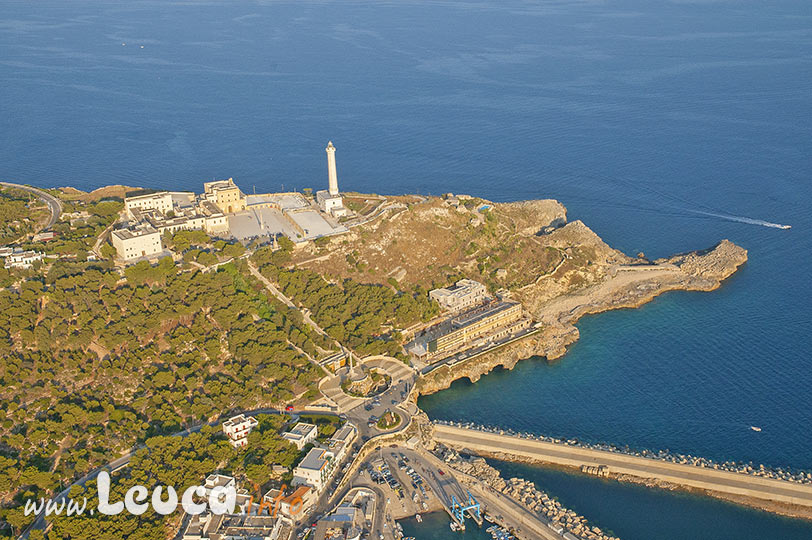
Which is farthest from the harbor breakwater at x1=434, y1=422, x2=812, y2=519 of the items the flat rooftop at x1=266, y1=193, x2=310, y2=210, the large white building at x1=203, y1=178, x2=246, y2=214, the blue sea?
the large white building at x1=203, y1=178, x2=246, y2=214

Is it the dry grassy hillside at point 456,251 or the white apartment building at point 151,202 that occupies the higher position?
the white apartment building at point 151,202

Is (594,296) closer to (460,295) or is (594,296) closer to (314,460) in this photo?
(460,295)

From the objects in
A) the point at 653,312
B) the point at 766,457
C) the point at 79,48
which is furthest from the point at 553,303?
the point at 79,48

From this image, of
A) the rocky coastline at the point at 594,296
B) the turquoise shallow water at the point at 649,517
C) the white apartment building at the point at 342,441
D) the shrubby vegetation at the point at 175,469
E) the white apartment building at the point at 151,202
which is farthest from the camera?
the white apartment building at the point at 151,202

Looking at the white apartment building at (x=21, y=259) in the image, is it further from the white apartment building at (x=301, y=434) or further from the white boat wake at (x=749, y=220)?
the white boat wake at (x=749, y=220)

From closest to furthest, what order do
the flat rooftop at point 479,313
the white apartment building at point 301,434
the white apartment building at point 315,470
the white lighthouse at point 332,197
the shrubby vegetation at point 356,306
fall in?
1. the white apartment building at point 315,470
2. the white apartment building at point 301,434
3. the shrubby vegetation at point 356,306
4. the flat rooftop at point 479,313
5. the white lighthouse at point 332,197

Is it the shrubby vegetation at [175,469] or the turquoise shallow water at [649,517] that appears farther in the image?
the turquoise shallow water at [649,517]

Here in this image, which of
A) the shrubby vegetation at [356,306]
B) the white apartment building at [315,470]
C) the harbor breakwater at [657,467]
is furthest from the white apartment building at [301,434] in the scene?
the shrubby vegetation at [356,306]
